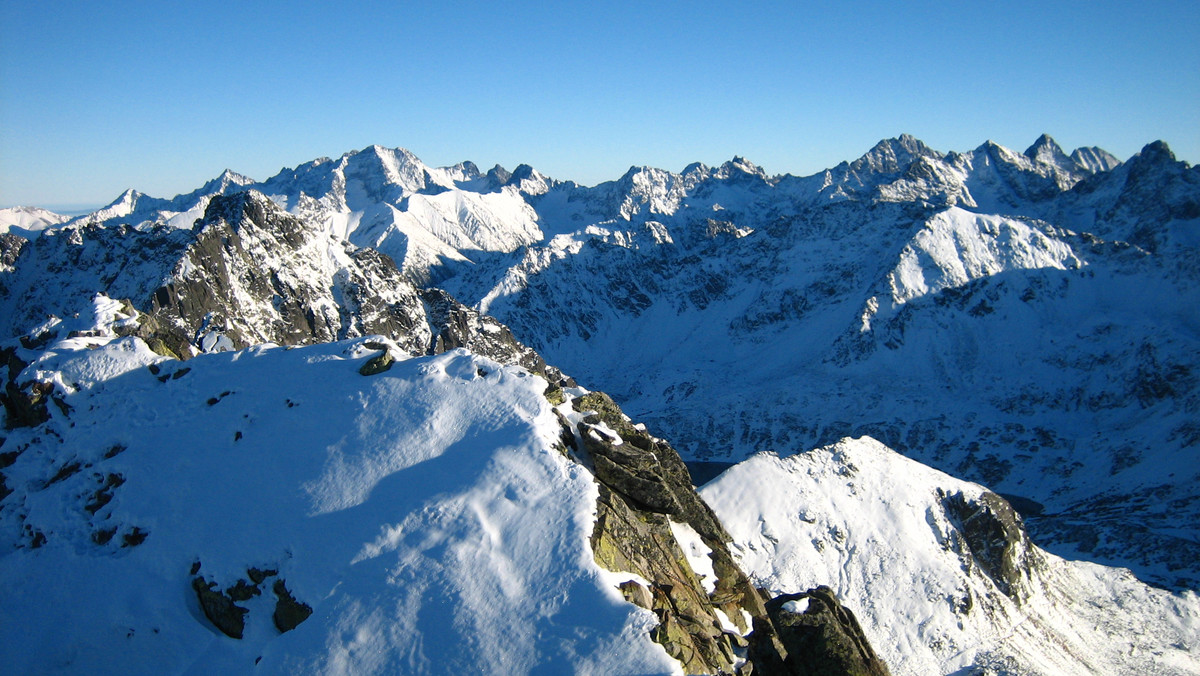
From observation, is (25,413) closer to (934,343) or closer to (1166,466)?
(1166,466)

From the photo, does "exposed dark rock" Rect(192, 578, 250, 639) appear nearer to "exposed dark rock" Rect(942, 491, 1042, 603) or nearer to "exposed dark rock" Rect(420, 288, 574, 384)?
"exposed dark rock" Rect(942, 491, 1042, 603)

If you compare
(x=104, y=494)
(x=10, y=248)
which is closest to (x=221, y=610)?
(x=104, y=494)

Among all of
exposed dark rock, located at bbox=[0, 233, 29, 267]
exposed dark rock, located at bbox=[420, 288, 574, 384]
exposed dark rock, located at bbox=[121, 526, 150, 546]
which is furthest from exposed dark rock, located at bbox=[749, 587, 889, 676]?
exposed dark rock, located at bbox=[0, 233, 29, 267]

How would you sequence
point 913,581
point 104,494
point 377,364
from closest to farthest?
point 104,494 → point 377,364 → point 913,581

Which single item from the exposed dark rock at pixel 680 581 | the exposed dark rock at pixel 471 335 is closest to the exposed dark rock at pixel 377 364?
the exposed dark rock at pixel 680 581

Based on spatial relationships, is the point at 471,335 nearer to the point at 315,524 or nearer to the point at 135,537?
the point at 135,537

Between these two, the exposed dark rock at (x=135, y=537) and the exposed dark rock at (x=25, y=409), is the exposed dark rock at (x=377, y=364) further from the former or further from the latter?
the exposed dark rock at (x=25, y=409)
